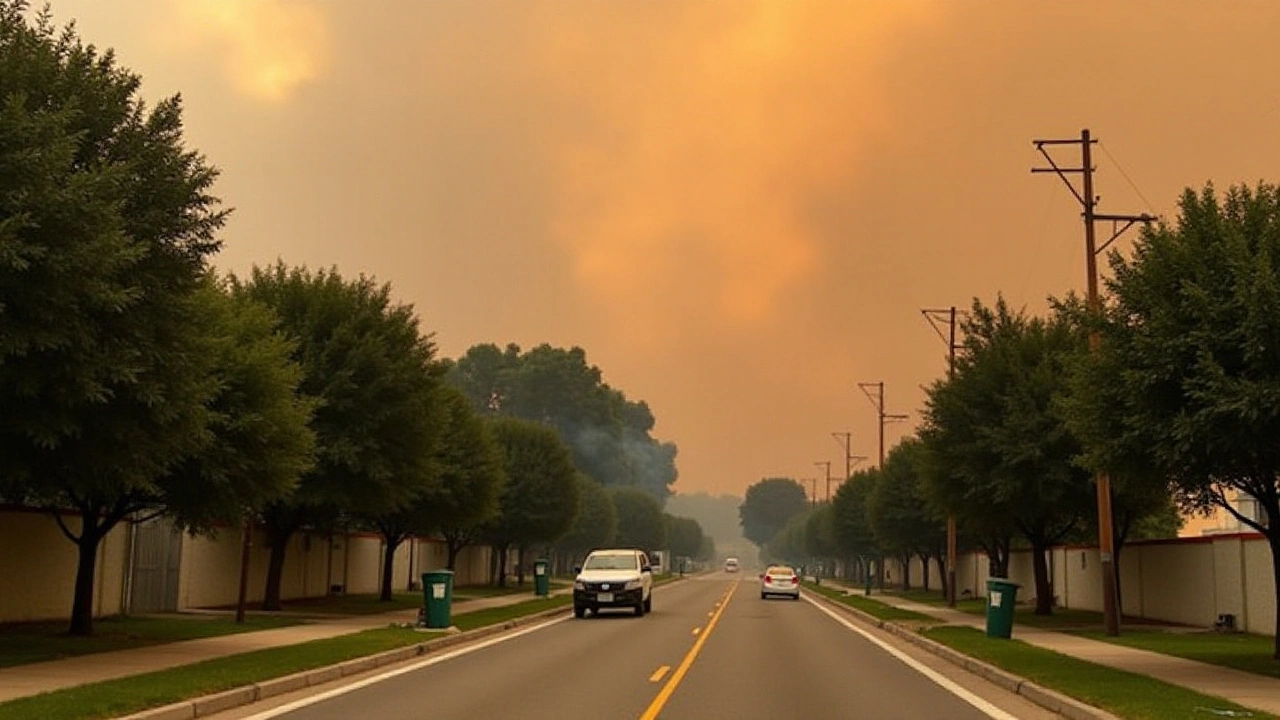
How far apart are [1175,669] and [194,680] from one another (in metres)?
14.4

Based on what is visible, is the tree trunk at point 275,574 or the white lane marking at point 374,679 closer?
the white lane marking at point 374,679

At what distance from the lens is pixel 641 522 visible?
14012 cm

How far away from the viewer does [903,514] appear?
63.0 m

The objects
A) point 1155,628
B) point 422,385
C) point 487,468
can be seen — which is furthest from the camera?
point 487,468

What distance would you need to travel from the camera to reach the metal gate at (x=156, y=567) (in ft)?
105

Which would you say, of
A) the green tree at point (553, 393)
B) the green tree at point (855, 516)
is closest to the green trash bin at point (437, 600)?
the green tree at point (855, 516)

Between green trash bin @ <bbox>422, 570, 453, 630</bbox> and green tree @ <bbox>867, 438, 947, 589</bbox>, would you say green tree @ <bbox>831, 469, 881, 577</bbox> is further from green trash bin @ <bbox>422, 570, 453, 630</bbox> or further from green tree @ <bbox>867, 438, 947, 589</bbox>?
green trash bin @ <bbox>422, 570, 453, 630</bbox>

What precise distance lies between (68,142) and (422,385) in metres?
18.7

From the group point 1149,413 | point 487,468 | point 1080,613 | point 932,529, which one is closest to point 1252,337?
point 1149,413

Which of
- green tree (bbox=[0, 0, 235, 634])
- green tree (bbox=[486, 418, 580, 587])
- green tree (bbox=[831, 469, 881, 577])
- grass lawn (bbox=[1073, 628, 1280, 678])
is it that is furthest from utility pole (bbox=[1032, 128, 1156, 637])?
green tree (bbox=[831, 469, 881, 577])

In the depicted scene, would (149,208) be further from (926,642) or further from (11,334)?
(926,642)

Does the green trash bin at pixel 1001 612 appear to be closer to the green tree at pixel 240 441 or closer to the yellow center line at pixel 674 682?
the yellow center line at pixel 674 682

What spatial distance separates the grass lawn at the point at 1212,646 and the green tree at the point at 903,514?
30.3 metres

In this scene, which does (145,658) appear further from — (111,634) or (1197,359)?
(1197,359)
